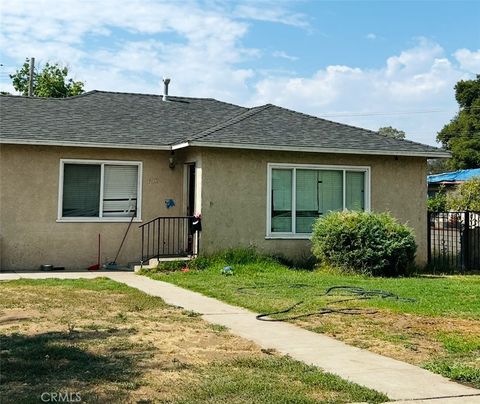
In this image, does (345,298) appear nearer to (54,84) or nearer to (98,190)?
(98,190)

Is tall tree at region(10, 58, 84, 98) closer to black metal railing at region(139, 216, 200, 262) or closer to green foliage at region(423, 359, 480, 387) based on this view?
black metal railing at region(139, 216, 200, 262)

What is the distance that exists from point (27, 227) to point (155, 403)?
1113 cm

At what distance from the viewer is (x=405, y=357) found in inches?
241

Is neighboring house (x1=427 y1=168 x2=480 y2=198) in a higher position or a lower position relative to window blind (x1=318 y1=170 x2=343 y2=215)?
higher

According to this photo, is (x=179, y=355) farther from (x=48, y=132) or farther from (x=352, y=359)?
(x=48, y=132)

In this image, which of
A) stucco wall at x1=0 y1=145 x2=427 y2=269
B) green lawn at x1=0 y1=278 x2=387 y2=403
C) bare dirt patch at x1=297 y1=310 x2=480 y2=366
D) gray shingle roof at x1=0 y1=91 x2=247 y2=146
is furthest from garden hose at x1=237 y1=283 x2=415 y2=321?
gray shingle roof at x1=0 y1=91 x2=247 y2=146

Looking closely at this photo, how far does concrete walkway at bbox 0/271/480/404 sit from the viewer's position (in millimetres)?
4902

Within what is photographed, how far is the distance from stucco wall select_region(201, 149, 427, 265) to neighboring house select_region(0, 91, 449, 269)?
0.08ft

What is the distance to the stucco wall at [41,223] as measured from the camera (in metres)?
14.5

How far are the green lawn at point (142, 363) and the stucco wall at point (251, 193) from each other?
619 centimetres

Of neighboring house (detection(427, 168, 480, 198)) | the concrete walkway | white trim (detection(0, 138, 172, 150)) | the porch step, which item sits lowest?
the concrete walkway

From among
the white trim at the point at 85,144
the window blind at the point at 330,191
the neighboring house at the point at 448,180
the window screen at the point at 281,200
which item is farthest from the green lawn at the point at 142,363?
the neighboring house at the point at 448,180

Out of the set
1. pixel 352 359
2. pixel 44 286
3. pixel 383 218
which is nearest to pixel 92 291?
pixel 44 286

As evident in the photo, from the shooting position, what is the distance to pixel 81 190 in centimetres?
1503
